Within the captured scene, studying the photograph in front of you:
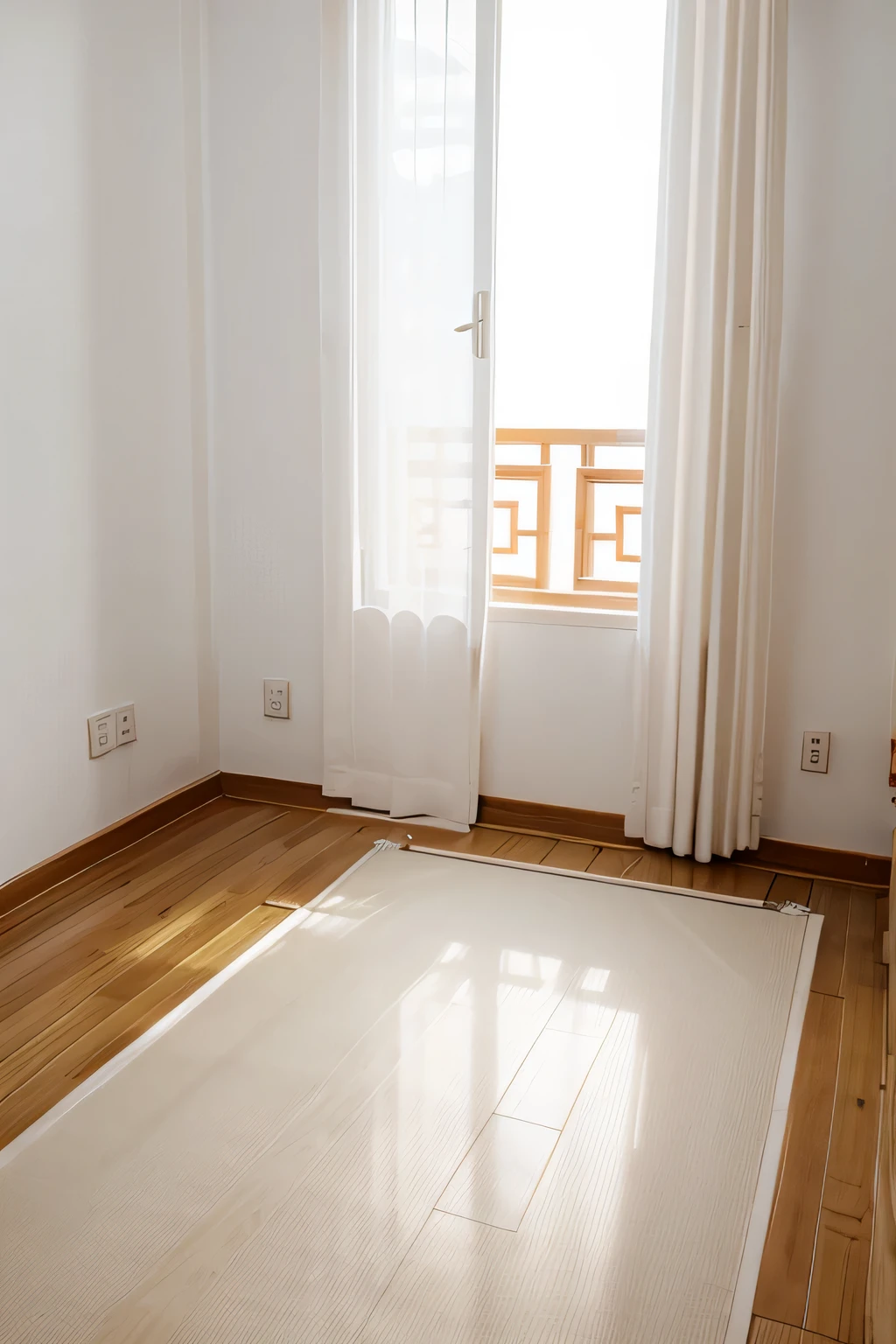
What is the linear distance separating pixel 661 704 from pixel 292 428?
1260 millimetres

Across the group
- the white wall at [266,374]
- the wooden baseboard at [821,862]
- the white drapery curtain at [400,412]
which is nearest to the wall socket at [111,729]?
Answer: the white wall at [266,374]

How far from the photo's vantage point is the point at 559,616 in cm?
278

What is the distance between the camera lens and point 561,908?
2.40 metres

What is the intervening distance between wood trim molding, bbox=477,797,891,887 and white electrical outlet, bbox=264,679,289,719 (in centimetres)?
64

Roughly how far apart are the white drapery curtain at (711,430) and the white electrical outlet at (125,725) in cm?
132

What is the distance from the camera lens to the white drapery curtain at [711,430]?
2.32m

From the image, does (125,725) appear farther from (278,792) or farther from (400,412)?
(400,412)

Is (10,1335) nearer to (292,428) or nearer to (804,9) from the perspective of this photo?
(292,428)

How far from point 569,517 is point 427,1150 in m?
1.74

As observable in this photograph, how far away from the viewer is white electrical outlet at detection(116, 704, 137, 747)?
271 cm

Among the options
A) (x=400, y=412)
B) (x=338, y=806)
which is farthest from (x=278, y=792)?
(x=400, y=412)

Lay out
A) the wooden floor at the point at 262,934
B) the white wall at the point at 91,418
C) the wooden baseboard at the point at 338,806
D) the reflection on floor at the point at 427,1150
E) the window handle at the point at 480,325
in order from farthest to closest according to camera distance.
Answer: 1. the window handle at the point at 480,325
2. the wooden baseboard at the point at 338,806
3. the white wall at the point at 91,418
4. the wooden floor at the point at 262,934
5. the reflection on floor at the point at 427,1150

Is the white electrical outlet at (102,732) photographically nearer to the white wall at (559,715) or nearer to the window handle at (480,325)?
the white wall at (559,715)

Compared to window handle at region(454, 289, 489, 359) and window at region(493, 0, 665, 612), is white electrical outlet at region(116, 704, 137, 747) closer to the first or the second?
window at region(493, 0, 665, 612)
